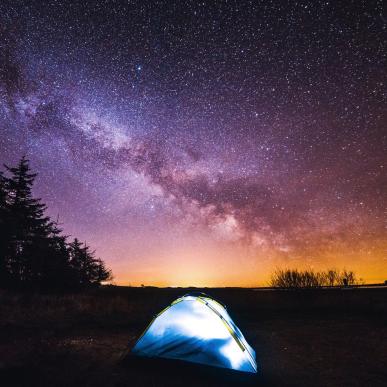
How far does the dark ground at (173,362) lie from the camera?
5348 millimetres

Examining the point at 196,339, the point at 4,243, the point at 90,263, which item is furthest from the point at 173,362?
the point at 90,263

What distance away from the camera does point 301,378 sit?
5520mm

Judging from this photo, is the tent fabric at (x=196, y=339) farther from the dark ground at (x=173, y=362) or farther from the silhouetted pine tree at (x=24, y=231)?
the silhouetted pine tree at (x=24, y=231)

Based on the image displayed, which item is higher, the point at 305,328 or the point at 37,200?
the point at 37,200

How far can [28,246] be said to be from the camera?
2073 cm

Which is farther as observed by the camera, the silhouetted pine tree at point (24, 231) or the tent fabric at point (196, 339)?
the silhouetted pine tree at point (24, 231)

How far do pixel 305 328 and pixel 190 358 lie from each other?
6.55 m

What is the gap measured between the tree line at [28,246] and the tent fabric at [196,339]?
16549mm

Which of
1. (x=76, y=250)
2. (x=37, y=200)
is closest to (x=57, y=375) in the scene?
(x=37, y=200)

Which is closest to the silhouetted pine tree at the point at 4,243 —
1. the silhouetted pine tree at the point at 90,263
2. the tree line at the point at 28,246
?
the tree line at the point at 28,246

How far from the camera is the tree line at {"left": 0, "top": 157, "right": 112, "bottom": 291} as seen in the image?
19703 mm

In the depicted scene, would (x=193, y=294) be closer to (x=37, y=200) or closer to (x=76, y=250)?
(x=37, y=200)

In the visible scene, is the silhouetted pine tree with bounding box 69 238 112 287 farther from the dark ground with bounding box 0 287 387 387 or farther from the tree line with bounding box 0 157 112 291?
the dark ground with bounding box 0 287 387 387

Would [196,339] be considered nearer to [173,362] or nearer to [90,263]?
[173,362]
